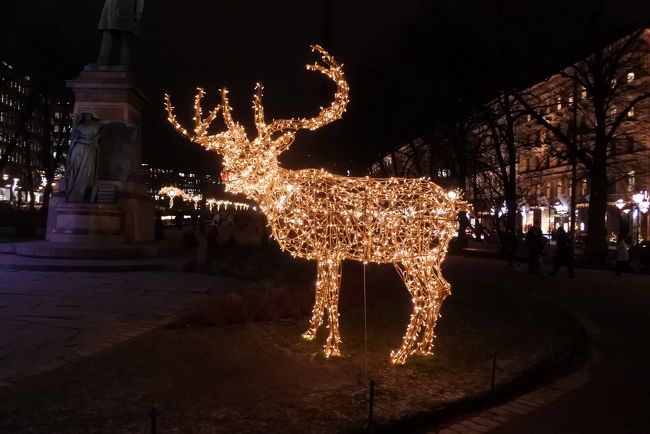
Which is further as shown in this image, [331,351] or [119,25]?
[119,25]

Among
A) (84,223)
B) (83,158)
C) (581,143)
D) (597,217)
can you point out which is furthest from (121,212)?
(581,143)

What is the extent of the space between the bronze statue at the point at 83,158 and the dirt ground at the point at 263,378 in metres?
10.0

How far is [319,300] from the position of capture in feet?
27.8

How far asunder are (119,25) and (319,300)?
14.5 metres

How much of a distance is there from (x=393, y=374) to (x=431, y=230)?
1818 millimetres

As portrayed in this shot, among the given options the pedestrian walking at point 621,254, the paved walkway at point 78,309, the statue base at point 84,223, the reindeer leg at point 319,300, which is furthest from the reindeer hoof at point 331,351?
the pedestrian walking at point 621,254

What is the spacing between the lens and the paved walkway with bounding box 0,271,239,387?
7.64 m

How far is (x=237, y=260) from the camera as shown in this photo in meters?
18.2

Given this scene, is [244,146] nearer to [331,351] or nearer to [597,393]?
[331,351]

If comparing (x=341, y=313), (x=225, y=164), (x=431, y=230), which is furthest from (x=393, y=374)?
(x=341, y=313)

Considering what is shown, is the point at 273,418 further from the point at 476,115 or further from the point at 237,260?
the point at 476,115

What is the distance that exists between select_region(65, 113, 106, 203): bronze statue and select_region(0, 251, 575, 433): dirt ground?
32.9 feet

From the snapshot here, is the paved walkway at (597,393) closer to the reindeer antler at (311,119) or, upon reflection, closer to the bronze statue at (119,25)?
the reindeer antler at (311,119)

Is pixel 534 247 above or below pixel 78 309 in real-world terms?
above
